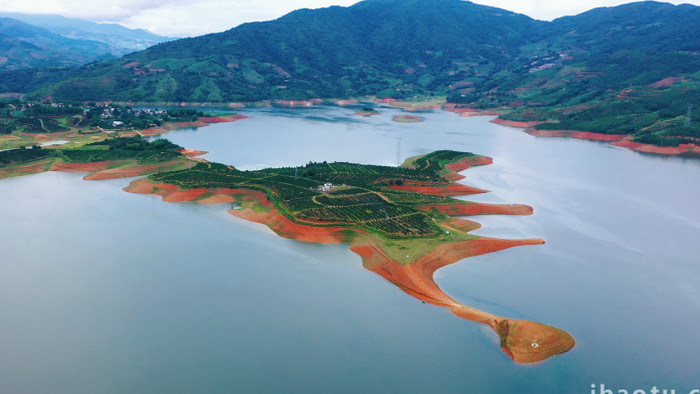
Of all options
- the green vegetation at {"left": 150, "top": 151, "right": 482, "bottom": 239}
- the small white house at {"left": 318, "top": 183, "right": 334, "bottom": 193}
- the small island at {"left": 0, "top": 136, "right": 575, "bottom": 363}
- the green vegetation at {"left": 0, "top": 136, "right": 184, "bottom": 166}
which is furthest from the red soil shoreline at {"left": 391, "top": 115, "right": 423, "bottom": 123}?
the small white house at {"left": 318, "top": 183, "right": 334, "bottom": 193}

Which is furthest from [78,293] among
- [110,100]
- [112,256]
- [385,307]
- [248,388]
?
[110,100]

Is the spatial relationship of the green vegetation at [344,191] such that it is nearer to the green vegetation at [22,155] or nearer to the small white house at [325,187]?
the small white house at [325,187]

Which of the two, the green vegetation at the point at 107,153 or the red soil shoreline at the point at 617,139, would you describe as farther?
the red soil shoreline at the point at 617,139

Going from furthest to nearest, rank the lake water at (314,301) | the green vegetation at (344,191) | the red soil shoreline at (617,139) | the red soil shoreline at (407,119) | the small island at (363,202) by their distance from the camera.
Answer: the red soil shoreline at (407,119) < the red soil shoreline at (617,139) < the green vegetation at (344,191) < the small island at (363,202) < the lake water at (314,301)

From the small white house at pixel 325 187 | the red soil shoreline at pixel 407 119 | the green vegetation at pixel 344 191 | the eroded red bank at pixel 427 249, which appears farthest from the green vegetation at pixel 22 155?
the red soil shoreline at pixel 407 119

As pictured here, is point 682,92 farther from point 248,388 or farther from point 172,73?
point 172,73

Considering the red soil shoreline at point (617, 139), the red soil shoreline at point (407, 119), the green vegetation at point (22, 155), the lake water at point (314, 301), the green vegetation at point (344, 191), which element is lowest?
the lake water at point (314, 301)

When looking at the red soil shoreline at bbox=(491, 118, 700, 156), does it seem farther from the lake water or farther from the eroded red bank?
the eroded red bank
